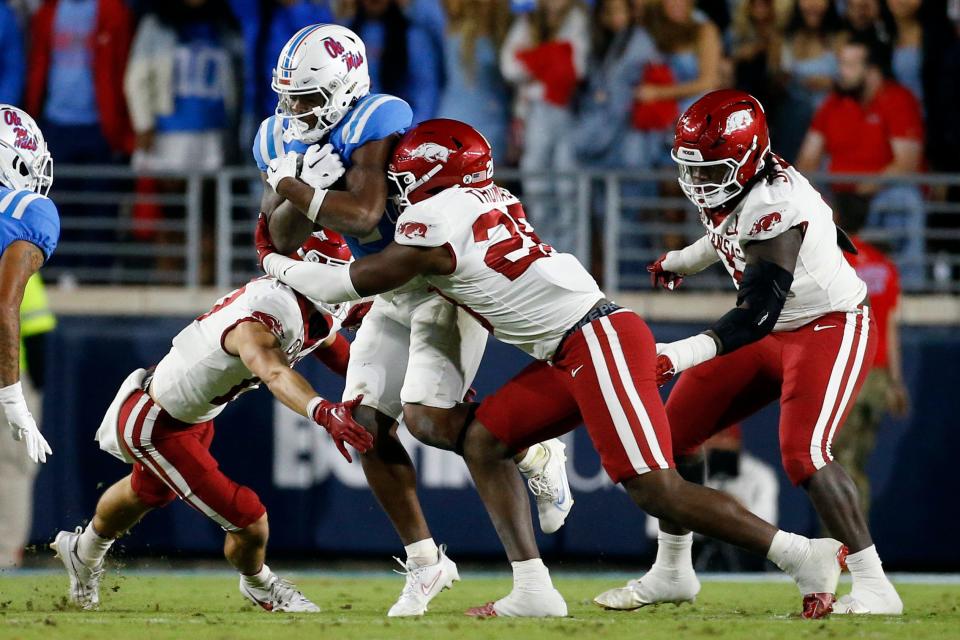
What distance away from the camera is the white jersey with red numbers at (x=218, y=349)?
5.79 metres

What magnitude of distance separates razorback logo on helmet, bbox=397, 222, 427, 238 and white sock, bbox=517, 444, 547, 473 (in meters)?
1.01

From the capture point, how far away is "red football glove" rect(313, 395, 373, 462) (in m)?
4.98

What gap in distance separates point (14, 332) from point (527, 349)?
1.75 m

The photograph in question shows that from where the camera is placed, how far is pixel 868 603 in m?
5.45

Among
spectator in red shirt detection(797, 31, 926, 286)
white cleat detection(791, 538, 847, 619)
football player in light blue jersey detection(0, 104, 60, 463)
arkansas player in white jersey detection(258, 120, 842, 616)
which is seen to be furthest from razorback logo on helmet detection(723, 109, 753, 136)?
spectator in red shirt detection(797, 31, 926, 286)

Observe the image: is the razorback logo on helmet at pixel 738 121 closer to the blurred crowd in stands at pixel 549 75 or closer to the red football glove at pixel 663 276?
the red football glove at pixel 663 276

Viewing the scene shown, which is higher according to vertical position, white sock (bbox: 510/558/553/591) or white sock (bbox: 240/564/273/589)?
white sock (bbox: 510/558/553/591)

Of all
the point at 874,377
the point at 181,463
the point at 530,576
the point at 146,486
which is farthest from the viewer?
the point at 874,377

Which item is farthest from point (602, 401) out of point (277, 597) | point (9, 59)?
point (9, 59)

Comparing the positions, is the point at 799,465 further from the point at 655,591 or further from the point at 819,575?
the point at 655,591

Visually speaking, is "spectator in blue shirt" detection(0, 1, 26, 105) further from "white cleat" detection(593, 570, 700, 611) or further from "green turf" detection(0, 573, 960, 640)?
"white cleat" detection(593, 570, 700, 611)

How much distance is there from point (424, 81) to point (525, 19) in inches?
26.7

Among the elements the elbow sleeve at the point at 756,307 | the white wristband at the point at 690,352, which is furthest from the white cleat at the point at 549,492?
the elbow sleeve at the point at 756,307

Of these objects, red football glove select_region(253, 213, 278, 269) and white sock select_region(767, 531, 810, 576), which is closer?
white sock select_region(767, 531, 810, 576)
